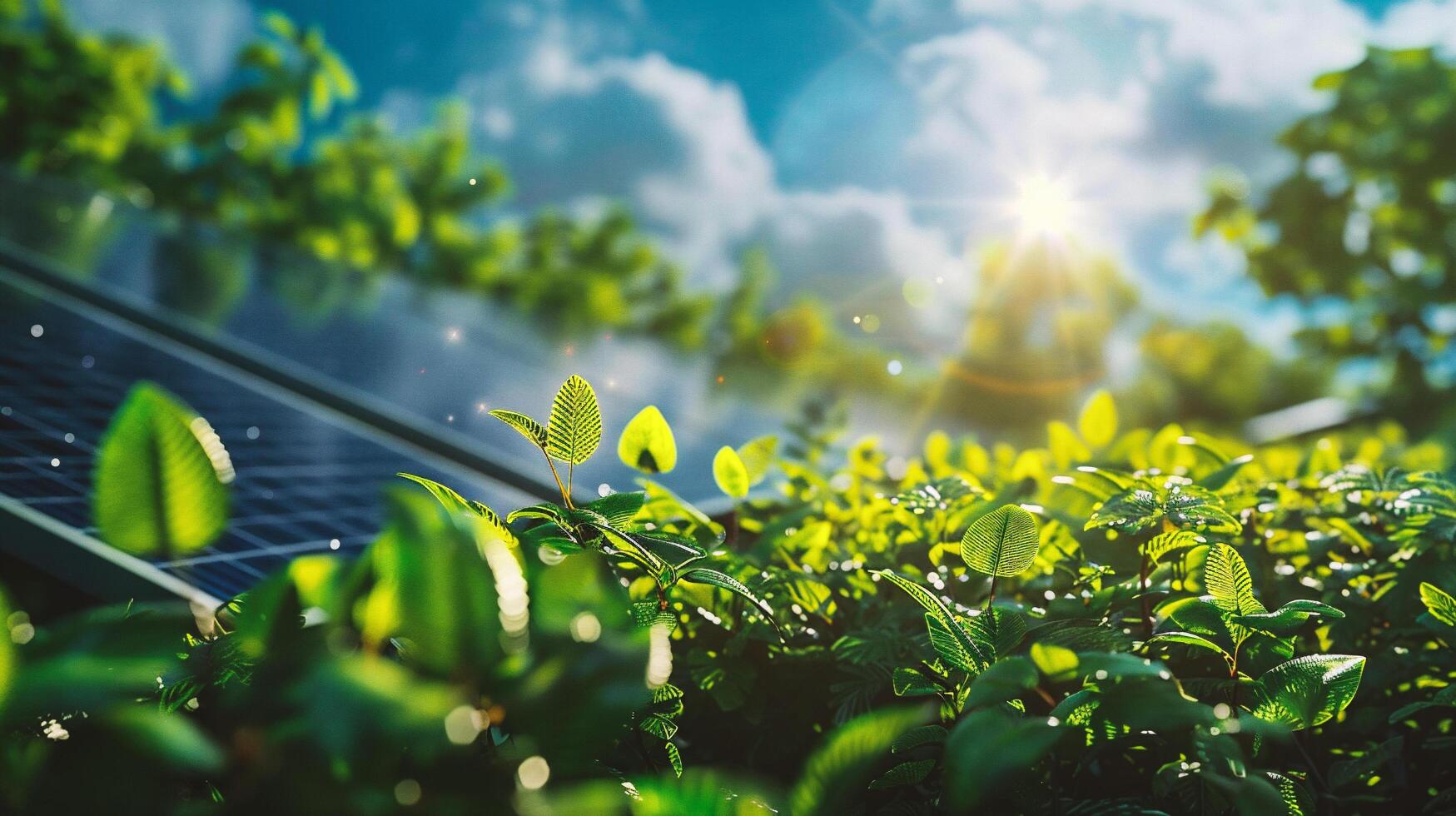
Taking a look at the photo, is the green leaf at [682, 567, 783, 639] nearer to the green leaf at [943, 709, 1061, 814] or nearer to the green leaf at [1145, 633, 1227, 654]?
the green leaf at [943, 709, 1061, 814]

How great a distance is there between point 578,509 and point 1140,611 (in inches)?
32.2

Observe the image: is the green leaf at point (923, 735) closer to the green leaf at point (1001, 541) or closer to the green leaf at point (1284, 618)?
the green leaf at point (1001, 541)

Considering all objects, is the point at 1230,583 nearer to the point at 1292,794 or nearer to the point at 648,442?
the point at 1292,794

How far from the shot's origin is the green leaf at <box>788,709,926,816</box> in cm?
69

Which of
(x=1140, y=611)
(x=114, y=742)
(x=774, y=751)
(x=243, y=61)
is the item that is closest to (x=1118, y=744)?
(x=1140, y=611)

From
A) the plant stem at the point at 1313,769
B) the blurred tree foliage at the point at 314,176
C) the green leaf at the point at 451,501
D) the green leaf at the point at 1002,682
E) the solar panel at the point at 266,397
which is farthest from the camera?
the blurred tree foliage at the point at 314,176

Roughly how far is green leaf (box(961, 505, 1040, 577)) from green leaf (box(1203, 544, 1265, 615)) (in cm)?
21

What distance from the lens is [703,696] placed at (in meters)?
1.57

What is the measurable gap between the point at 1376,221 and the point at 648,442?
38.4 ft

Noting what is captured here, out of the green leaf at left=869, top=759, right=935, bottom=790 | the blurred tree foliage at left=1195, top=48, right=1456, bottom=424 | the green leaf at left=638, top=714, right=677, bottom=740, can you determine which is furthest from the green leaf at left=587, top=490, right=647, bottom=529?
the blurred tree foliage at left=1195, top=48, right=1456, bottom=424

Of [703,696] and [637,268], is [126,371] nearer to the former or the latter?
[703,696]

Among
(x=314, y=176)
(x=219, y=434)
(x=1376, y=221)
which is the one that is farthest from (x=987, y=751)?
(x=314, y=176)

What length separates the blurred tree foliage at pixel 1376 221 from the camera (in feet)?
30.7

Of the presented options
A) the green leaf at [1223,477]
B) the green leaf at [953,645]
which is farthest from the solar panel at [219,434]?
the green leaf at [1223,477]
